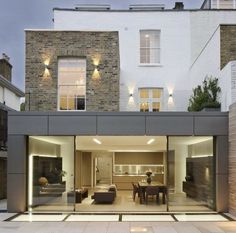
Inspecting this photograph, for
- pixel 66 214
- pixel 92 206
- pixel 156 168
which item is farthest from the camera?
pixel 156 168

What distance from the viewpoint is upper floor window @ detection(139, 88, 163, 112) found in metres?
22.1

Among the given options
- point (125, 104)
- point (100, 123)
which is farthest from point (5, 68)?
point (100, 123)

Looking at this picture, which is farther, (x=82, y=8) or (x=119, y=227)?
(x=82, y=8)

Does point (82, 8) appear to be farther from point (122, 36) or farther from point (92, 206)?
point (92, 206)

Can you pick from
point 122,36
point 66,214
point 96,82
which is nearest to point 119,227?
point 66,214

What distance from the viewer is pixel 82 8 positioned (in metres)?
23.1

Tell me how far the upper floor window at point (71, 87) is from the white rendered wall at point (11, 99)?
7244 mm

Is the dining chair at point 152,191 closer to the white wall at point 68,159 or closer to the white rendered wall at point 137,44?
the white wall at point 68,159

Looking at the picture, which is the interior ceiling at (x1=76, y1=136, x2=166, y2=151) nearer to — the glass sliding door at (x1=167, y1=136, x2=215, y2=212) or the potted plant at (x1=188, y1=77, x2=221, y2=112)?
the glass sliding door at (x1=167, y1=136, x2=215, y2=212)

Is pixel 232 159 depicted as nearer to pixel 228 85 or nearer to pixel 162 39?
pixel 228 85

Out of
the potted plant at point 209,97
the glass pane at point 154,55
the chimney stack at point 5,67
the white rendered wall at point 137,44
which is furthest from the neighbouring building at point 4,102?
the potted plant at point 209,97

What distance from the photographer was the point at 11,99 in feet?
87.0

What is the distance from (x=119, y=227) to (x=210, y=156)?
496 centimetres

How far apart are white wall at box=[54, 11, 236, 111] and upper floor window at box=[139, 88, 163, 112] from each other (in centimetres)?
25
